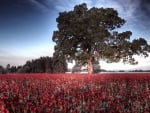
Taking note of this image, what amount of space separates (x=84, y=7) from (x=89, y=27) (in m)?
4.37

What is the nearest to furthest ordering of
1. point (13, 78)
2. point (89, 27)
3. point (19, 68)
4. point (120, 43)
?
point (13, 78) → point (89, 27) → point (120, 43) → point (19, 68)

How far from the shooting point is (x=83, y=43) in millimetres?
41625

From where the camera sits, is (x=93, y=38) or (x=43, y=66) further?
(x=43, y=66)

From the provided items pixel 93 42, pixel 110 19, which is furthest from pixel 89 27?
pixel 110 19

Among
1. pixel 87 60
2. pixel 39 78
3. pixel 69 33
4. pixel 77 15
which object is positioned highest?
pixel 77 15

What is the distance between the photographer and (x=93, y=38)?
40031mm

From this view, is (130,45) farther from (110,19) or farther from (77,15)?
(77,15)

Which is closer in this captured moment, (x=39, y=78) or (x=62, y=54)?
(x=39, y=78)

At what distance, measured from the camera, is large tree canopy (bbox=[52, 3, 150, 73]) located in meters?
40.3

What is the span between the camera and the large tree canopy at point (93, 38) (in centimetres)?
4028

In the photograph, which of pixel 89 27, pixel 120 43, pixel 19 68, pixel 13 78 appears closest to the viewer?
pixel 13 78

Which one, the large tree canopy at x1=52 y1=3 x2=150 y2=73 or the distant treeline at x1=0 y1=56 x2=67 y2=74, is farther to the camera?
the distant treeline at x1=0 y1=56 x2=67 y2=74

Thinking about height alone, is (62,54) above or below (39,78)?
above

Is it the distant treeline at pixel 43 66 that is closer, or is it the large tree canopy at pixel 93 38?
the large tree canopy at pixel 93 38
